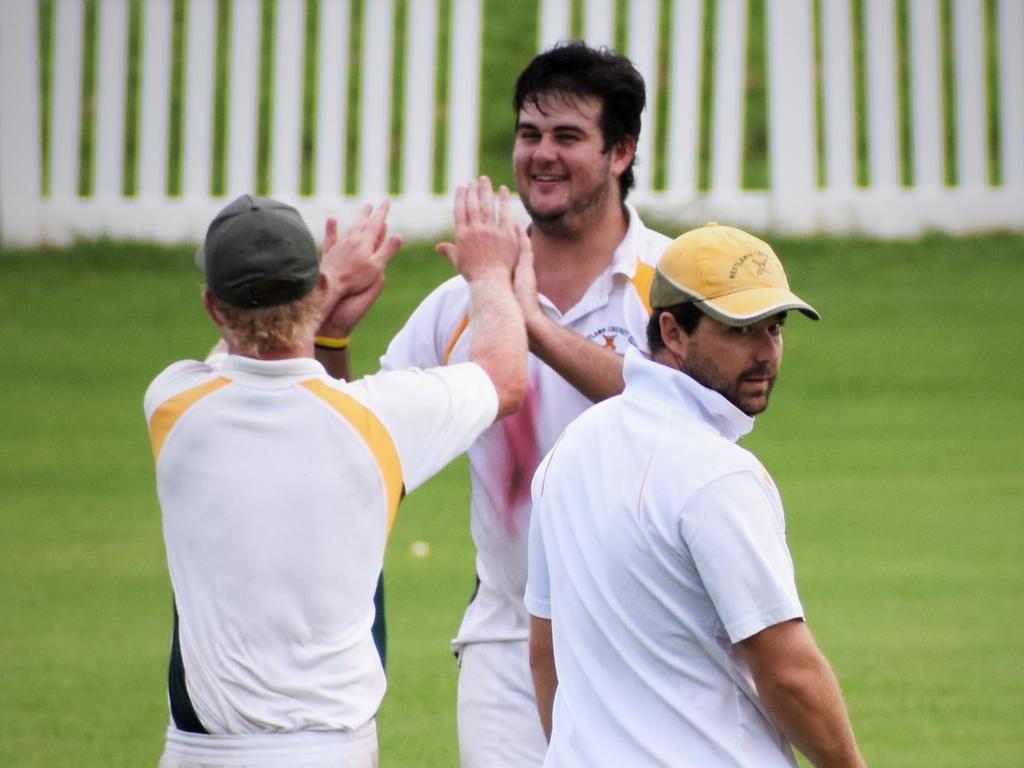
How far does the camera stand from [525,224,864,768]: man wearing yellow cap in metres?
2.99

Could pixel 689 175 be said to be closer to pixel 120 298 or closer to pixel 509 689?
pixel 120 298

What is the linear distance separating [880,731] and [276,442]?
388 centimetres

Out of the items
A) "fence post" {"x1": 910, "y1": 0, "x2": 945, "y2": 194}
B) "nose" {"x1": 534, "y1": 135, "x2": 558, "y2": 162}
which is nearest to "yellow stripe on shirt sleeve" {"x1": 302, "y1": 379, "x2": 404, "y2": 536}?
"nose" {"x1": 534, "y1": 135, "x2": 558, "y2": 162}

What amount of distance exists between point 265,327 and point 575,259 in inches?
58.5

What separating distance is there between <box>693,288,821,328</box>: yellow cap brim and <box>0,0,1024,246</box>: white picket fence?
11568 millimetres

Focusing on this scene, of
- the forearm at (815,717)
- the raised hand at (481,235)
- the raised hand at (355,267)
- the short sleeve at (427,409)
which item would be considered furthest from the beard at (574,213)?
the forearm at (815,717)

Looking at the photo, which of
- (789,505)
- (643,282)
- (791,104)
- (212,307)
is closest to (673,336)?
(212,307)

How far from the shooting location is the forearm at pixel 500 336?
378 cm

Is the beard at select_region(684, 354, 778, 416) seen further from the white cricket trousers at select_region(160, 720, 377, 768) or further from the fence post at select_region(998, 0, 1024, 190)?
the fence post at select_region(998, 0, 1024, 190)

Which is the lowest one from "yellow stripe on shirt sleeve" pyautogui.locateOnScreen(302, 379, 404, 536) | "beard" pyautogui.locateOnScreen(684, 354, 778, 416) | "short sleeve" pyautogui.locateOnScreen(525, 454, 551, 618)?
"short sleeve" pyautogui.locateOnScreen(525, 454, 551, 618)

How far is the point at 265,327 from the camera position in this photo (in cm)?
345

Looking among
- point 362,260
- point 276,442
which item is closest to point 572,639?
point 276,442

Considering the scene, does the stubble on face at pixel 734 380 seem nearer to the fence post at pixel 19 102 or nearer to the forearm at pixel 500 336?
the forearm at pixel 500 336

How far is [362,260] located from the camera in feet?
13.6
